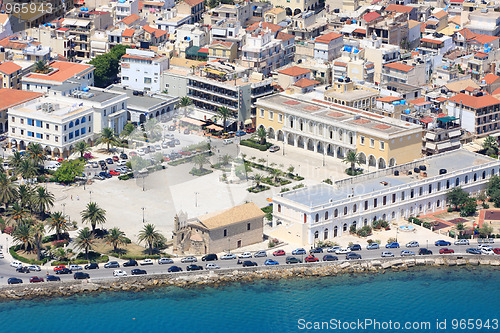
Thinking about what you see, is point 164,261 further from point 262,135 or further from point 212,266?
point 262,135

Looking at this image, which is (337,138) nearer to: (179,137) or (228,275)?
(179,137)

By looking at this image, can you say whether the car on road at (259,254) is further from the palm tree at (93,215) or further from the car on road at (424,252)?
the palm tree at (93,215)

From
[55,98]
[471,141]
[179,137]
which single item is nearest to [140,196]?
[179,137]

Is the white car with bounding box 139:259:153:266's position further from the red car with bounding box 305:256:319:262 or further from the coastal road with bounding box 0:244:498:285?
the red car with bounding box 305:256:319:262

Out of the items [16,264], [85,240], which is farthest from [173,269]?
[16,264]

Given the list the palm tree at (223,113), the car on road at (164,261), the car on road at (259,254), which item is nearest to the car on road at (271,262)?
the car on road at (259,254)
